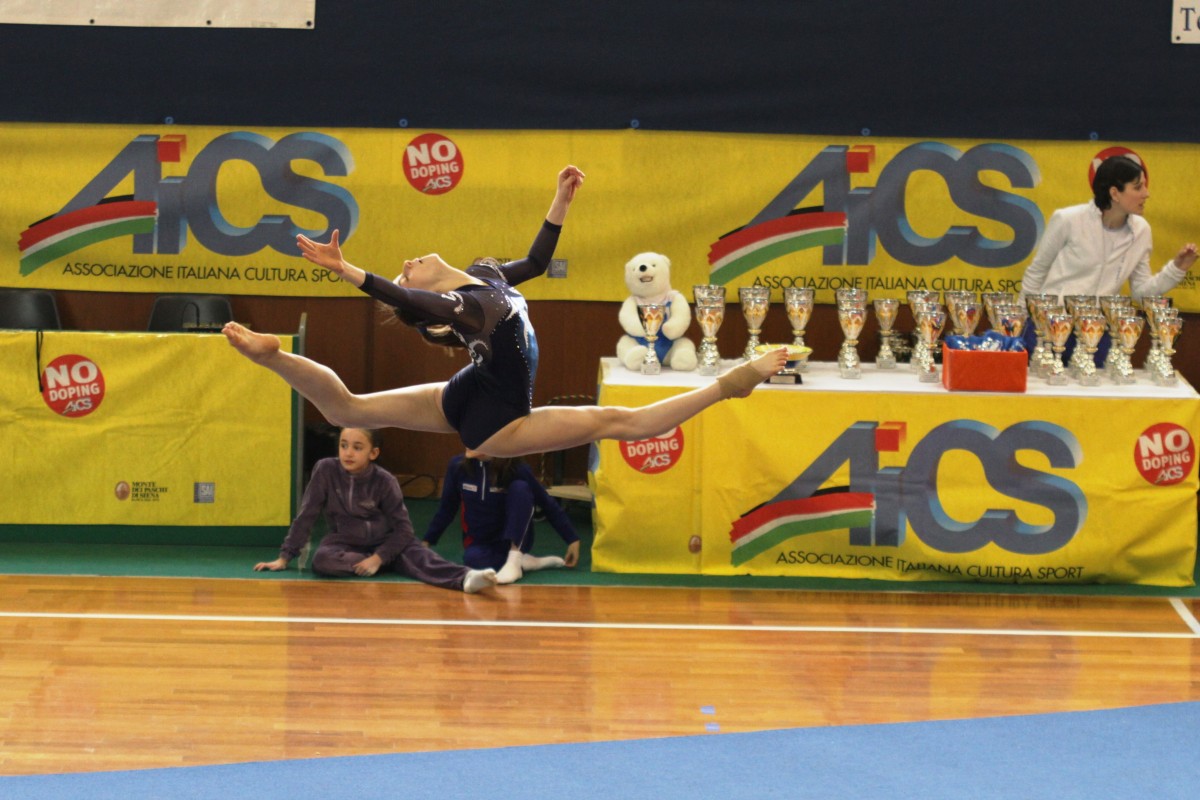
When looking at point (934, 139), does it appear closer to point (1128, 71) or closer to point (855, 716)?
point (1128, 71)

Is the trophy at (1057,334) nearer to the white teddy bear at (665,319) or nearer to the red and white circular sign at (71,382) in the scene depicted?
the white teddy bear at (665,319)

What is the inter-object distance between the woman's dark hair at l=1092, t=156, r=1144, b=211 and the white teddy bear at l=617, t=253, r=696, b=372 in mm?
1934

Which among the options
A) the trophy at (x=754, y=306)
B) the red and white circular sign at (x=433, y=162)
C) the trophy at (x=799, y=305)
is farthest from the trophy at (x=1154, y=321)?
the red and white circular sign at (x=433, y=162)

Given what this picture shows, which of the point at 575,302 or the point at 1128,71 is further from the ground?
the point at 1128,71

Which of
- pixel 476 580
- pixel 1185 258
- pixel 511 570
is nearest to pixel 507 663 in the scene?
pixel 476 580

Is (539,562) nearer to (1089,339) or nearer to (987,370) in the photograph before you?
(987,370)

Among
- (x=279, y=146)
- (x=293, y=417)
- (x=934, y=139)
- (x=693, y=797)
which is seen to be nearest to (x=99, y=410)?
(x=293, y=417)

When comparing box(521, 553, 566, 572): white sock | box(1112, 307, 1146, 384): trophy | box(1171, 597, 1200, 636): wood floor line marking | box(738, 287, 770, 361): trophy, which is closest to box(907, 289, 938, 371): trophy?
box(738, 287, 770, 361): trophy

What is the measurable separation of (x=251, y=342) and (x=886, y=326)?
3.72m

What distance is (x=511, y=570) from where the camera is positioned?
6617 mm

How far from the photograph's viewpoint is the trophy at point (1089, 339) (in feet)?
21.9

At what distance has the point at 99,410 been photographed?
697cm

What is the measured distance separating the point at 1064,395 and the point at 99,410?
4.33 metres

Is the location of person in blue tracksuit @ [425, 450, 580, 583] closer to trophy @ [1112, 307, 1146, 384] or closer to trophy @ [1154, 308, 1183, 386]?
trophy @ [1112, 307, 1146, 384]
